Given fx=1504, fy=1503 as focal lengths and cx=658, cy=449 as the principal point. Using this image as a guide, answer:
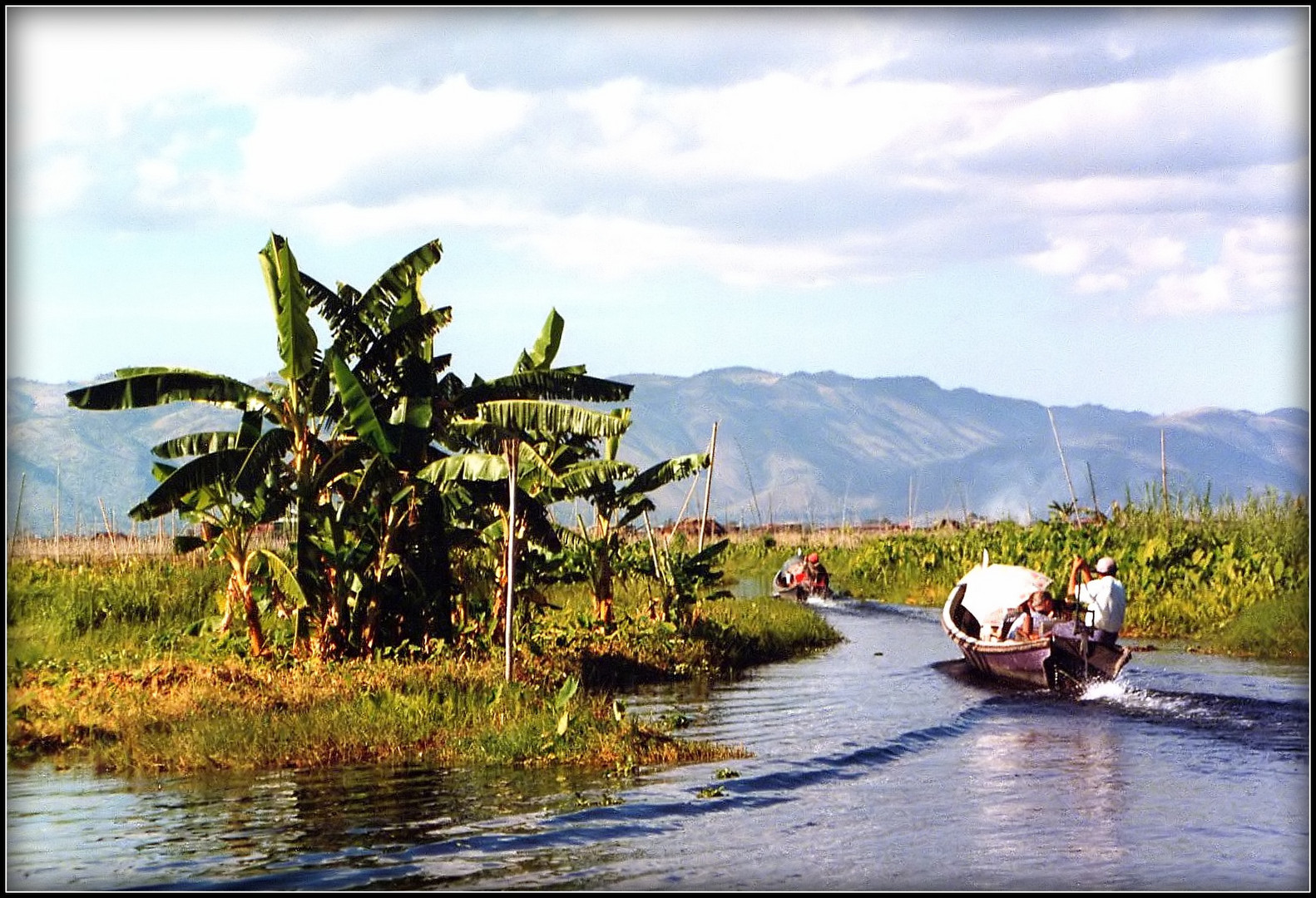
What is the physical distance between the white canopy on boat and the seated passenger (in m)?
0.32

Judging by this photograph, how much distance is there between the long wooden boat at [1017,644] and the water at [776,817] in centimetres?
214

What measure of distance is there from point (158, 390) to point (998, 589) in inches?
590

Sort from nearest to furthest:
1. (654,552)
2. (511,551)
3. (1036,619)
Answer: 1. (511,551)
2. (1036,619)
3. (654,552)

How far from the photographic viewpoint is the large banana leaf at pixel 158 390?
19453mm

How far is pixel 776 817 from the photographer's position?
14719 millimetres

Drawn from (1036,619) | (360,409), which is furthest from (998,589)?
(360,409)

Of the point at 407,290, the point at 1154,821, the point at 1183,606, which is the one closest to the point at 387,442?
the point at 407,290

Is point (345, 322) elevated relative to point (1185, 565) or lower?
elevated

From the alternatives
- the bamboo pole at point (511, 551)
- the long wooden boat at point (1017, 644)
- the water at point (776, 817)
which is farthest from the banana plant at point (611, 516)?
the bamboo pole at point (511, 551)

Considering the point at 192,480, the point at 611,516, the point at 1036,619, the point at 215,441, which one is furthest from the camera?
the point at 611,516

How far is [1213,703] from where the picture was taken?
844 inches

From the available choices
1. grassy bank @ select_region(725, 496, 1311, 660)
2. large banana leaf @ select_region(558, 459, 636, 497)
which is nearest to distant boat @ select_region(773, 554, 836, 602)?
grassy bank @ select_region(725, 496, 1311, 660)

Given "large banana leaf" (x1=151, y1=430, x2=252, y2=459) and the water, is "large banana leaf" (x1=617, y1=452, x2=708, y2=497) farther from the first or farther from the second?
"large banana leaf" (x1=151, y1=430, x2=252, y2=459)

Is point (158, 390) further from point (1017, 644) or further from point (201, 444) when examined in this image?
point (1017, 644)
